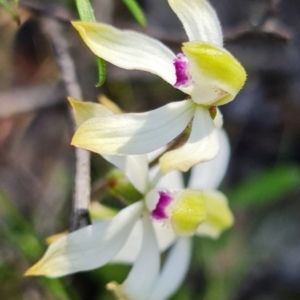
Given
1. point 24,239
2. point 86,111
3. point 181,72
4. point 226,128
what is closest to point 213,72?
point 181,72

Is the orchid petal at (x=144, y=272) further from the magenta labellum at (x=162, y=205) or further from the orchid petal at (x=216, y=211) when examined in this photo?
the orchid petal at (x=216, y=211)

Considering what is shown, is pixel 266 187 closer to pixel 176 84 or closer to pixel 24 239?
pixel 24 239

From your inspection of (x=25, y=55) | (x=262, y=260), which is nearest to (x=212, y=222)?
(x=262, y=260)

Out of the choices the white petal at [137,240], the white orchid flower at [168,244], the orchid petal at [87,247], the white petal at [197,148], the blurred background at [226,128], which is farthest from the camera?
the blurred background at [226,128]

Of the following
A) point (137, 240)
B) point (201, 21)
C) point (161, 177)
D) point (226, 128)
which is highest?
point (201, 21)

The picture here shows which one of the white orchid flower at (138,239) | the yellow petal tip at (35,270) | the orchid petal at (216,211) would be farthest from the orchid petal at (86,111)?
the orchid petal at (216,211)

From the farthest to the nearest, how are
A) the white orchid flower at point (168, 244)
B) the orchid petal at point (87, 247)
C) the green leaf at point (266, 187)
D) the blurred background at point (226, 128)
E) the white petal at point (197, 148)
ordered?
the blurred background at point (226, 128), the green leaf at point (266, 187), the white orchid flower at point (168, 244), the orchid petal at point (87, 247), the white petal at point (197, 148)

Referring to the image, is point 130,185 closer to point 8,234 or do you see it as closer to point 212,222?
point 212,222

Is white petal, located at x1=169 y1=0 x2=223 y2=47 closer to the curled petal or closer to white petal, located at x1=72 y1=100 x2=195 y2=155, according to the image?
white petal, located at x1=72 y1=100 x2=195 y2=155
